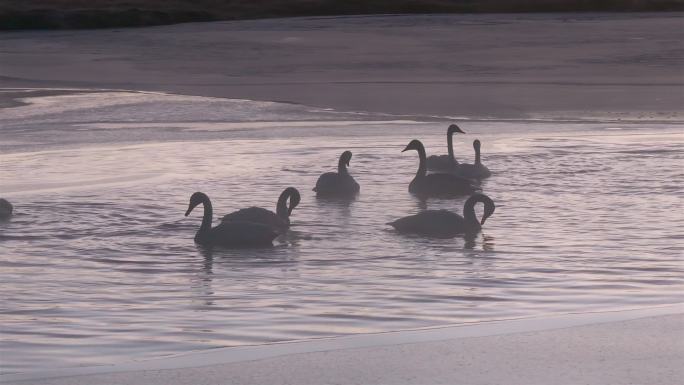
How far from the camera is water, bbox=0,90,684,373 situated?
324 inches

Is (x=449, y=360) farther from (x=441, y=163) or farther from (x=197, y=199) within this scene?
(x=441, y=163)

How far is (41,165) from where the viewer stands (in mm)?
15680

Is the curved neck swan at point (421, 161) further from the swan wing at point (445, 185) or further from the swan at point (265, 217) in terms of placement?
the swan at point (265, 217)

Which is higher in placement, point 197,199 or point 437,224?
point 197,199

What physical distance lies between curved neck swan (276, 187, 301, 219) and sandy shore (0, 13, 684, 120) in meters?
9.96

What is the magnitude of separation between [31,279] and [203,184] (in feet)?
15.7

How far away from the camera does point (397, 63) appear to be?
3306cm

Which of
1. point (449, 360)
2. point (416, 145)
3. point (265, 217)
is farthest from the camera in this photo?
point (416, 145)

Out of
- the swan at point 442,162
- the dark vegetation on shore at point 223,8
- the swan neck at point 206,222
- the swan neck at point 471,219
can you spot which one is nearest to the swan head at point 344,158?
the swan at point 442,162

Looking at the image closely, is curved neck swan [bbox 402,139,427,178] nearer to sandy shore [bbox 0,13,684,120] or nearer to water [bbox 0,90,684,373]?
water [bbox 0,90,684,373]

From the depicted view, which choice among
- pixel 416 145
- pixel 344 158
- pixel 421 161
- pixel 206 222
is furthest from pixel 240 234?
pixel 416 145

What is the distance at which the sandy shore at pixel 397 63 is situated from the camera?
24266 millimetres

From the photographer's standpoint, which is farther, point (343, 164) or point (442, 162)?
point (442, 162)

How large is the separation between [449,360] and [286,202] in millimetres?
5026
